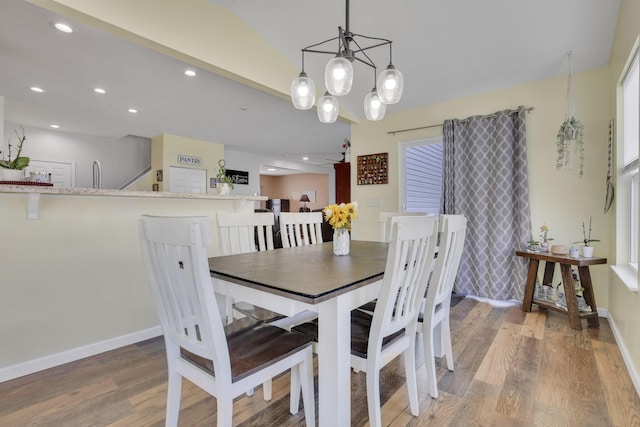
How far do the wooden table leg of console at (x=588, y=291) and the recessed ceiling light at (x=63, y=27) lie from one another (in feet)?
16.3

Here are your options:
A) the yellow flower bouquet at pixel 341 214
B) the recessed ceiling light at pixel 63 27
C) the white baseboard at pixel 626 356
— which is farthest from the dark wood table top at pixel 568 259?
the recessed ceiling light at pixel 63 27

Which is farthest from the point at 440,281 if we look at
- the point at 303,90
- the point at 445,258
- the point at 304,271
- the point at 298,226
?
the point at 303,90

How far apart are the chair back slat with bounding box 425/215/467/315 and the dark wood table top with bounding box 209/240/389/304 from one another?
30 centimetres

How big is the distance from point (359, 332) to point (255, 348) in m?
0.50

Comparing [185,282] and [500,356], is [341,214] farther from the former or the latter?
[500,356]

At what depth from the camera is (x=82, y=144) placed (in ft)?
20.0

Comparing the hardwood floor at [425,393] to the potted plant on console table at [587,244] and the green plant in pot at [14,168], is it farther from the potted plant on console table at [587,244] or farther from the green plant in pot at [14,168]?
the green plant in pot at [14,168]

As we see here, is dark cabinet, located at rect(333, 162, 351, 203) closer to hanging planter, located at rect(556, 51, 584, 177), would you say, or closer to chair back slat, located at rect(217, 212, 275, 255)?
hanging planter, located at rect(556, 51, 584, 177)

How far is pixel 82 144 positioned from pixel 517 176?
7.50 metres

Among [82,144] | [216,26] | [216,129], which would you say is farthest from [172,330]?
[82,144]

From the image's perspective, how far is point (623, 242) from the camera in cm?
243

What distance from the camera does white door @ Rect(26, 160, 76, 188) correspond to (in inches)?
224

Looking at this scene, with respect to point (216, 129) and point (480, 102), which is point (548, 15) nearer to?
point (480, 102)

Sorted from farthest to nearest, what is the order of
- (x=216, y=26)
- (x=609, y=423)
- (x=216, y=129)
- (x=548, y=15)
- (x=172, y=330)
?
(x=216, y=129), (x=216, y=26), (x=548, y=15), (x=609, y=423), (x=172, y=330)
